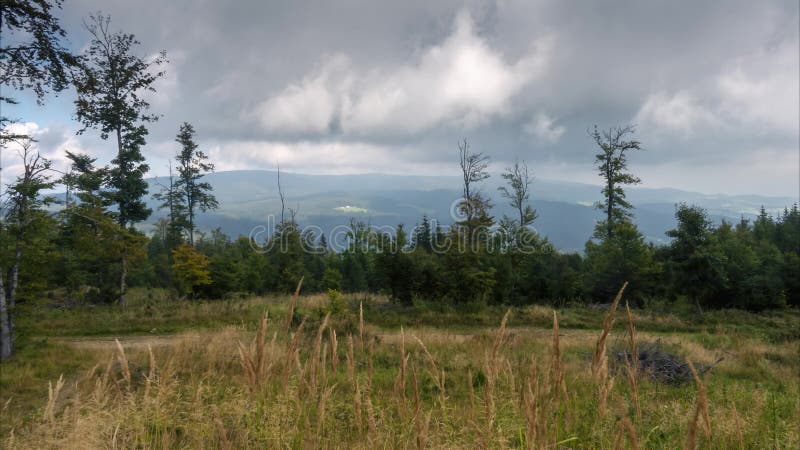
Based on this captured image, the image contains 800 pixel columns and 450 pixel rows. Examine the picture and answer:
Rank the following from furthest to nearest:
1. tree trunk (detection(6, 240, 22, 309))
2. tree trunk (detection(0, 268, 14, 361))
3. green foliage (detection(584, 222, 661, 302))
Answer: green foliage (detection(584, 222, 661, 302)) < tree trunk (detection(6, 240, 22, 309)) < tree trunk (detection(0, 268, 14, 361))

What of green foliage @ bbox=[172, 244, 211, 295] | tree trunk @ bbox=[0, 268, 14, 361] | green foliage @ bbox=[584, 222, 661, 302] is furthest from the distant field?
green foliage @ bbox=[584, 222, 661, 302]

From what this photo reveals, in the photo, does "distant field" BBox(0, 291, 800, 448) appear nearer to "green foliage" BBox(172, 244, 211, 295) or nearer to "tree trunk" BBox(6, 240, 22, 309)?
"tree trunk" BBox(6, 240, 22, 309)

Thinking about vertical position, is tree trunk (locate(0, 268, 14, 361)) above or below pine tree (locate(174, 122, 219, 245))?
below

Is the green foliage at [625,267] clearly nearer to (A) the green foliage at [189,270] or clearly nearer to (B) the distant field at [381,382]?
(B) the distant field at [381,382]

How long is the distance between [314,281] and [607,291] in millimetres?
26201

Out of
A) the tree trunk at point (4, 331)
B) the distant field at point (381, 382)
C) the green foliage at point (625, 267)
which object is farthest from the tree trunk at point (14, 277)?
the green foliage at point (625, 267)

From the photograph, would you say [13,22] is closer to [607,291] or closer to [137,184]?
[137,184]

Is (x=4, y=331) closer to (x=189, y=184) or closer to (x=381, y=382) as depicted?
(x=381, y=382)

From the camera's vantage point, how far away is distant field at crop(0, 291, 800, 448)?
2.08m

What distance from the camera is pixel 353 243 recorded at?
137 feet

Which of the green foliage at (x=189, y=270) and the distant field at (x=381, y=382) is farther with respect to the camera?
the green foliage at (x=189, y=270)

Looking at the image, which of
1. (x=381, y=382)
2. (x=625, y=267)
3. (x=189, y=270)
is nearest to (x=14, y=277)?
(x=381, y=382)

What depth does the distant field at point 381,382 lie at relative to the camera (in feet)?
6.81

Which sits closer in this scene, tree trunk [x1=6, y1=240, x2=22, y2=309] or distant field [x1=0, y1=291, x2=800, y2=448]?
distant field [x1=0, y1=291, x2=800, y2=448]
